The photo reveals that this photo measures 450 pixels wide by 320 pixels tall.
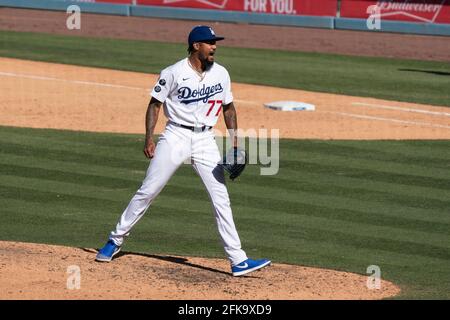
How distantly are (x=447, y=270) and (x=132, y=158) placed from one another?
21.1ft

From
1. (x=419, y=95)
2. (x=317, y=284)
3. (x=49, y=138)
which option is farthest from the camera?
(x=419, y=95)

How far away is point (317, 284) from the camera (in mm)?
10016

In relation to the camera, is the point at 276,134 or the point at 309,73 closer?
the point at 276,134

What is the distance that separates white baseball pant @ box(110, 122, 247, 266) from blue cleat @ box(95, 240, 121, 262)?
57cm

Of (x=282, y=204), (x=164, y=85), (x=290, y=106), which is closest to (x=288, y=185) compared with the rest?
(x=282, y=204)

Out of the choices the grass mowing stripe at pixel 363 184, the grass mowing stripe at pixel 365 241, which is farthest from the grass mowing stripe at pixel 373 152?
the grass mowing stripe at pixel 365 241

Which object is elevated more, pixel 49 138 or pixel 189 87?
pixel 189 87

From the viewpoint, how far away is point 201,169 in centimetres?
1028

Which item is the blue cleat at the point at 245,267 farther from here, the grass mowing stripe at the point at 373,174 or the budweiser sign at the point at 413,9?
the budweiser sign at the point at 413,9

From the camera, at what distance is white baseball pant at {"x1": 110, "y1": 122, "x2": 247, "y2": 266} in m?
10.2

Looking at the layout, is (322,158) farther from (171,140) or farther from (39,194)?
(171,140)

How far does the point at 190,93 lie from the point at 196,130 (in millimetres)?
336

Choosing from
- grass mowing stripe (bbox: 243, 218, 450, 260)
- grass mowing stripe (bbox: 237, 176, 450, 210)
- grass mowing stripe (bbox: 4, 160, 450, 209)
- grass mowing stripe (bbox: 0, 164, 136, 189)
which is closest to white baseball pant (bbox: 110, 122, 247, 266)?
grass mowing stripe (bbox: 243, 218, 450, 260)
